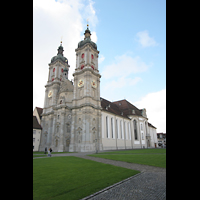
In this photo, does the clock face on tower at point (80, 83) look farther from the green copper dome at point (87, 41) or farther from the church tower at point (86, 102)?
the green copper dome at point (87, 41)

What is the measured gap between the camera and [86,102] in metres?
36.2

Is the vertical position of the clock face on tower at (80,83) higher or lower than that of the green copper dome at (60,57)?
lower

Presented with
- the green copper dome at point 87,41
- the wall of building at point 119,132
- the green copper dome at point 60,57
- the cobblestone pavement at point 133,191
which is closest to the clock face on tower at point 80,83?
the wall of building at point 119,132

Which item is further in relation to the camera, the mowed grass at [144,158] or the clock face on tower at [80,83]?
the clock face on tower at [80,83]

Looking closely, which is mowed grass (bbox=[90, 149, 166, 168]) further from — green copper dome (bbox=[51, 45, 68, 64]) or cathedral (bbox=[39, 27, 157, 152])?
green copper dome (bbox=[51, 45, 68, 64])

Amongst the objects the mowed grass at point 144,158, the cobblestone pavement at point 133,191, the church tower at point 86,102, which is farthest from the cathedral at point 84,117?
the cobblestone pavement at point 133,191

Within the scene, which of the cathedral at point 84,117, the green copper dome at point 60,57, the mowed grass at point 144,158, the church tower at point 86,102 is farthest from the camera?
the green copper dome at point 60,57

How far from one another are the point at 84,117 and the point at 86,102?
3801mm

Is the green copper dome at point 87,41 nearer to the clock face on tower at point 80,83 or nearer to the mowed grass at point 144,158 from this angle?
the clock face on tower at point 80,83

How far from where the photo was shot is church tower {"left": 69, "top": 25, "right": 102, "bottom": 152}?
34.2 metres

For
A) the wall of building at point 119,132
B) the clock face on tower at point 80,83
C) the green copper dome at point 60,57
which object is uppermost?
the green copper dome at point 60,57

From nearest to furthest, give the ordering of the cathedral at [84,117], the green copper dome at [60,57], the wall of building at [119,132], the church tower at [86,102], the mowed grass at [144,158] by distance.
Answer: the mowed grass at [144,158] < the church tower at [86,102] < the cathedral at [84,117] < the wall of building at [119,132] < the green copper dome at [60,57]

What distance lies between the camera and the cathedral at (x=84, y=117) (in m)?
35.4
